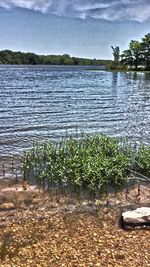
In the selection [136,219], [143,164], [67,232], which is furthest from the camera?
[143,164]

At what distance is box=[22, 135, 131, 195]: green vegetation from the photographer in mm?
12427

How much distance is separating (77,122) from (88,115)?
349 cm

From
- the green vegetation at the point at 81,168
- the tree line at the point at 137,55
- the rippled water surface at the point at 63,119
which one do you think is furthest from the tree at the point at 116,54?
the green vegetation at the point at 81,168

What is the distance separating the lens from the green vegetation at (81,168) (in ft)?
40.8

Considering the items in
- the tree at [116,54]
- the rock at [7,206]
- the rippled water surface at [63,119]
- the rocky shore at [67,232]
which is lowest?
the rocky shore at [67,232]

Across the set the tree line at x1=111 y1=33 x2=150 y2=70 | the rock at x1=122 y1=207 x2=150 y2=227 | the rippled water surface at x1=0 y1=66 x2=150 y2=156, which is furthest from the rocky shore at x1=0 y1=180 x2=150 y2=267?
the tree line at x1=111 y1=33 x2=150 y2=70

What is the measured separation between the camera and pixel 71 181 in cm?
1257


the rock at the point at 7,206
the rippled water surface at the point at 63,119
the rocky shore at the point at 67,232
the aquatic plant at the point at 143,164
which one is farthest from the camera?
the rippled water surface at the point at 63,119

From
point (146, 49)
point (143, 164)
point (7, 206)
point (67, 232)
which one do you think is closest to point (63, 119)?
point (143, 164)

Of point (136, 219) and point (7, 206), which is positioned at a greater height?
point (136, 219)

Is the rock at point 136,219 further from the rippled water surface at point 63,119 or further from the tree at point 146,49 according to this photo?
the tree at point 146,49

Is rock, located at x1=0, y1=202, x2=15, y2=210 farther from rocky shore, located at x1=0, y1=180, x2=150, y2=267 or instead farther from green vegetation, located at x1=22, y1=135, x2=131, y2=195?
green vegetation, located at x1=22, y1=135, x2=131, y2=195

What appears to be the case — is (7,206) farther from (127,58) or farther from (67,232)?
(127,58)

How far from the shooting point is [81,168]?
12.8 metres
